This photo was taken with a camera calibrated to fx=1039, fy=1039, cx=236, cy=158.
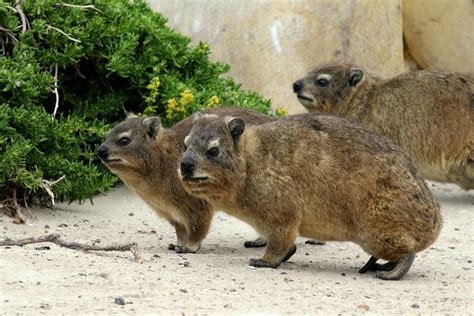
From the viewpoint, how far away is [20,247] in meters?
8.05

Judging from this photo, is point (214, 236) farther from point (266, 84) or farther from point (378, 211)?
point (266, 84)

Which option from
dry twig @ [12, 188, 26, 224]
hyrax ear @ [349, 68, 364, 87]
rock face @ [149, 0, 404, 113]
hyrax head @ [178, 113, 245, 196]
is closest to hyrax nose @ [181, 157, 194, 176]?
hyrax head @ [178, 113, 245, 196]

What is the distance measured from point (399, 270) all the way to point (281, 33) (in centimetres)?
696

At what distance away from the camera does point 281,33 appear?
14.4m

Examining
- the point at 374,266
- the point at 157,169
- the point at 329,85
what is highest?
the point at 329,85

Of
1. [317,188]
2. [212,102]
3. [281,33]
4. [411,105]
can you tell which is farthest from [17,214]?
[281,33]

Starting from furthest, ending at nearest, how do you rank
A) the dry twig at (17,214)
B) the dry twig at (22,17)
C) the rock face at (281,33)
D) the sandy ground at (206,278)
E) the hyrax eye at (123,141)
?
the rock face at (281,33) < the dry twig at (22,17) < the dry twig at (17,214) < the hyrax eye at (123,141) < the sandy ground at (206,278)

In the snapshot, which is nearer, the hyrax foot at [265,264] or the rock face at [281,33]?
the hyrax foot at [265,264]

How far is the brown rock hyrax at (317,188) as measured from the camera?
7.88 metres

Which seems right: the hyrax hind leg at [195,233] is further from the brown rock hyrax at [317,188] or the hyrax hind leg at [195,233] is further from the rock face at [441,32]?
the rock face at [441,32]

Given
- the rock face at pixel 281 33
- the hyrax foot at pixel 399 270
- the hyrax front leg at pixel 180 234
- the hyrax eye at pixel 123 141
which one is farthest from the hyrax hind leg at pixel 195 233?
the rock face at pixel 281 33

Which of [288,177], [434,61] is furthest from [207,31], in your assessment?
[288,177]

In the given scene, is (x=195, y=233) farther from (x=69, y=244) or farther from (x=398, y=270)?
(x=398, y=270)

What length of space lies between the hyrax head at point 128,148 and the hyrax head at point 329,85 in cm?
286
